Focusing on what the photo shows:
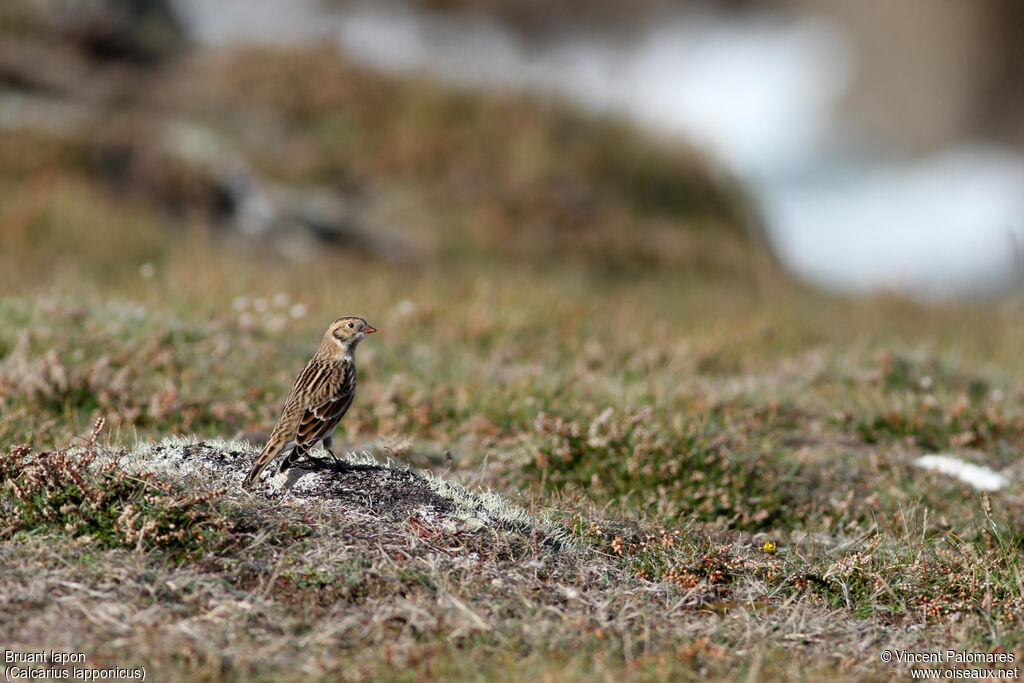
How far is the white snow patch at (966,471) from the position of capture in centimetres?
699

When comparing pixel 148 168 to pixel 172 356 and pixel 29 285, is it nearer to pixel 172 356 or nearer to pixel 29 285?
pixel 29 285

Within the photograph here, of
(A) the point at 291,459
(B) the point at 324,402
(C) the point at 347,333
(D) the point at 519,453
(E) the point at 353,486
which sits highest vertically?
(C) the point at 347,333

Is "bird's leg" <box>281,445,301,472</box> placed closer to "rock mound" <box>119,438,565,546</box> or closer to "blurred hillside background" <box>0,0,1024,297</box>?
"rock mound" <box>119,438,565,546</box>

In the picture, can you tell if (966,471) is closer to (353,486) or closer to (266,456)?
(353,486)

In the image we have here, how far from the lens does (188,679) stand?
143 inches

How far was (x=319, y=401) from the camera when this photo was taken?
5.14 m

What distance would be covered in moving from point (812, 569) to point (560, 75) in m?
18.7

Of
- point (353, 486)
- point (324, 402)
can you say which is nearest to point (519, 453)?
point (353, 486)

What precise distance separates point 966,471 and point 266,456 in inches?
205

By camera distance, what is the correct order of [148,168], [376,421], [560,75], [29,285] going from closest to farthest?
[376,421], [29,285], [148,168], [560,75]

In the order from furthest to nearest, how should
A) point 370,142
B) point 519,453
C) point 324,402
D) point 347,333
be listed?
point 370,142 < point 519,453 < point 347,333 < point 324,402

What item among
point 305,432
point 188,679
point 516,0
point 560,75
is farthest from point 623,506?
point 516,0

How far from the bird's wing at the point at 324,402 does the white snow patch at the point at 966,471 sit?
14.9 ft

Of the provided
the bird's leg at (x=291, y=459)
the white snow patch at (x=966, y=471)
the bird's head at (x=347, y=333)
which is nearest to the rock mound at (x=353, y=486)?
the bird's leg at (x=291, y=459)
